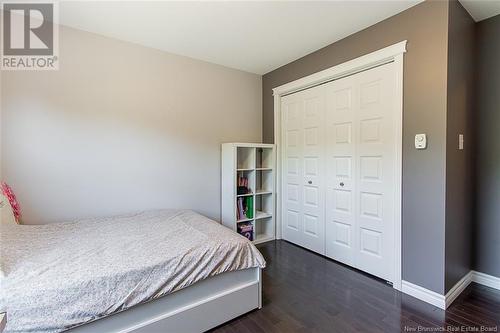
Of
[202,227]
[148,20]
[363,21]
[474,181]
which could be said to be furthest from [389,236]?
[148,20]

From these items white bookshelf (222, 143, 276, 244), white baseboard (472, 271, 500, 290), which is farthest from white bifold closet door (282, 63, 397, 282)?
white baseboard (472, 271, 500, 290)

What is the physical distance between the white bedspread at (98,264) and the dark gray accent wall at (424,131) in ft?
4.52

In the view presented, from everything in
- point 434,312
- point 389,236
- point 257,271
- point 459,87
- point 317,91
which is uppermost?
point 317,91

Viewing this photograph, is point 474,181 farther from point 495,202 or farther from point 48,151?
point 48,151

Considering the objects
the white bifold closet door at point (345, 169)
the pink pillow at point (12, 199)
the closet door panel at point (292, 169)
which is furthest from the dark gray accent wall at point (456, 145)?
the pink pillow at point (12, 199)

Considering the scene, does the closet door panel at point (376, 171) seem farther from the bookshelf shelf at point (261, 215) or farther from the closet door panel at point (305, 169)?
the bookshelf shelf at point (261, 215)

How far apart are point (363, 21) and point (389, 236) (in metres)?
2.02

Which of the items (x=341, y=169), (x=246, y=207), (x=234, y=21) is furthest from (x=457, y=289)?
(x=234, y=21)

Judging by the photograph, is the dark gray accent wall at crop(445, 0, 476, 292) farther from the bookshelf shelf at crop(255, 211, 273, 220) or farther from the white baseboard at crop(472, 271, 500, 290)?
the bookshelf shelf at crop(255, 211, 273, 220)

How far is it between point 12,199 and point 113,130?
1.00 meters

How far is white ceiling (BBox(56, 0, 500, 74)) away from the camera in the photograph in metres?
1.99

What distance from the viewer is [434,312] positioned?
1.83 metres

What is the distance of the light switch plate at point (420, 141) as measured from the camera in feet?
6.41

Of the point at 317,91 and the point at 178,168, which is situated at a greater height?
the point at 317,91
